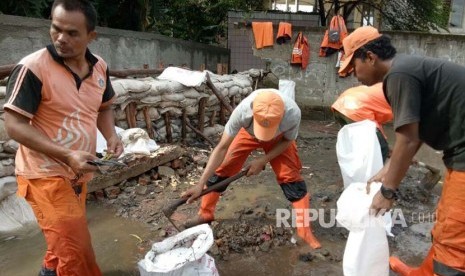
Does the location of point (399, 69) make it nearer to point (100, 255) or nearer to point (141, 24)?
point (100, 255)

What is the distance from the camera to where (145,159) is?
4602 millimetres

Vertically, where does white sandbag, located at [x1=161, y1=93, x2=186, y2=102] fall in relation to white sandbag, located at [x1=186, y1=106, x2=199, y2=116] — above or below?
above

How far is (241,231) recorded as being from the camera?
3502 millimetres

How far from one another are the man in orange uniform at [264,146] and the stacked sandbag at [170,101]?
6.58 ft

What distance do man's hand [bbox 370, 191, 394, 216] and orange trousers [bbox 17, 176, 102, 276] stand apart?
1592 millimetres

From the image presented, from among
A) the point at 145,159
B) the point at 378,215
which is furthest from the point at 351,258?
the point at 145,159

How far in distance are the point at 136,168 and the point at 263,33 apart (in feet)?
19.4

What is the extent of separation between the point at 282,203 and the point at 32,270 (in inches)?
98.2

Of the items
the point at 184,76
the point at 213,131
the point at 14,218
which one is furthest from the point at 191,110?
the point at 14,218

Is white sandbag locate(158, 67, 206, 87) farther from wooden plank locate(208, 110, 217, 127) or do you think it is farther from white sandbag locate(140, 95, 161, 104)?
wooden plank locate(208, 110, 217, 127)

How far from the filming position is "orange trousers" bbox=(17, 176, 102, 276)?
196 centimetres

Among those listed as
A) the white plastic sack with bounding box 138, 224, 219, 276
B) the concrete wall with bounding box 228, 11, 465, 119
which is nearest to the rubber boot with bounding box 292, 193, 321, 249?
the white plastic sack with bounding box 138, 224, 219, 276

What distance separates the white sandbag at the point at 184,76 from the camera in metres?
5.93

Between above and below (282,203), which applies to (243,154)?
above
